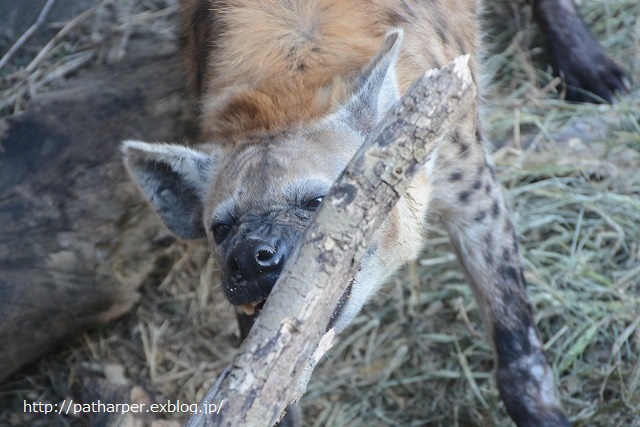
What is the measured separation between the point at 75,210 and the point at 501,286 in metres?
1.53

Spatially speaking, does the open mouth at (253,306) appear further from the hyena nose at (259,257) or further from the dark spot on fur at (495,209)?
the dark spot on fur at (495,209)

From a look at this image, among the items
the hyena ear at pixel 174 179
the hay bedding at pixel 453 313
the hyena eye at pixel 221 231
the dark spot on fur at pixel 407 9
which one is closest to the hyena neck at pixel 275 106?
the hyena ear at pixel 174 179

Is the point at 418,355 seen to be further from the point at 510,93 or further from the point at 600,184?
the point at 510,93

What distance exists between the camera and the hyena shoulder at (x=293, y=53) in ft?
7.79

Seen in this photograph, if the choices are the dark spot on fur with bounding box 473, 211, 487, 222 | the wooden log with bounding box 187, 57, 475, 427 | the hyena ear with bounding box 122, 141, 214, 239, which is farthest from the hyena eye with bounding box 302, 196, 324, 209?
the dark spot on fur with bounding box 473, 211, 487, 222

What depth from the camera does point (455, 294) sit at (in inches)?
133

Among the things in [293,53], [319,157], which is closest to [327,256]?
[319,157]

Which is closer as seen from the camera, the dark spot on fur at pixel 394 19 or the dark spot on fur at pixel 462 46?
the dark spot on fur at pixel 394 19

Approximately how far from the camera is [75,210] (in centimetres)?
312

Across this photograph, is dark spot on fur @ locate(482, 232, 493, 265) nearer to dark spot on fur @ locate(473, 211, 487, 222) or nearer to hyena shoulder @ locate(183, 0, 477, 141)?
dark spot on fur @ locate(473, 211, 487, 222)

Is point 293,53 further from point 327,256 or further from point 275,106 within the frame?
point 327,256

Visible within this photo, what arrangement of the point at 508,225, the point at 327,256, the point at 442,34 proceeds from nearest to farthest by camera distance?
the point at 327,256 → the point at 442,34 → the point at 508,225

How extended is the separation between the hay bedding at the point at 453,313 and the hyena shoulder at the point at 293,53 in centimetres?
92

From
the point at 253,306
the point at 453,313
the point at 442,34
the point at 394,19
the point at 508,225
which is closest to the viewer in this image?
the point at 253,306
